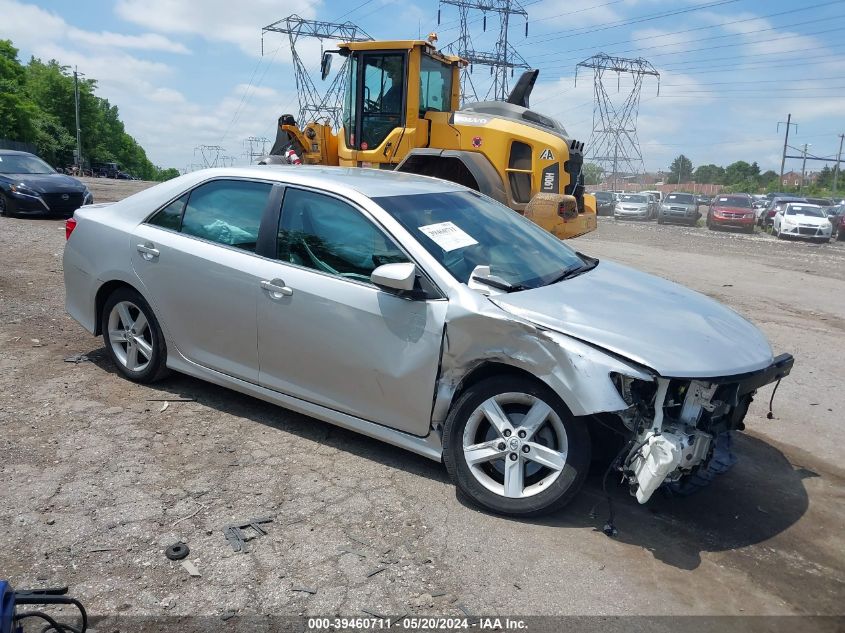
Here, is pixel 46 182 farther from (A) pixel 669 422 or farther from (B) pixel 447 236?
(A) pixel 669 422

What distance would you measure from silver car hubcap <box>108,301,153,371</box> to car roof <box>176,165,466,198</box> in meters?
1.08

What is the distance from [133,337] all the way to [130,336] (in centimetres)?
3

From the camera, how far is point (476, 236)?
4281mm

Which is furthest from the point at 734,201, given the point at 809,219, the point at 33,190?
the point at 33,190

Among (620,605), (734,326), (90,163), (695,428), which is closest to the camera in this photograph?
(620,605)

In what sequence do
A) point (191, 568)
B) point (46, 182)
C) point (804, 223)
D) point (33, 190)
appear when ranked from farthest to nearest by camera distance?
point (804, 223) → point (46, 182) → point (33, 190) → point (191, 568)

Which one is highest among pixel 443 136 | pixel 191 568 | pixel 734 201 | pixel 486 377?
pixel 443 136

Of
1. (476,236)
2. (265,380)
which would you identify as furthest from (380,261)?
(265,380)

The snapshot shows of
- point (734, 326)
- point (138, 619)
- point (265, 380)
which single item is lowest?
point (138, 619)

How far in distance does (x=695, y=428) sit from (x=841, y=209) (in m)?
31.1

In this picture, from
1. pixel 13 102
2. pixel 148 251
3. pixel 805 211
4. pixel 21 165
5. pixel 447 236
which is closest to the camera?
pixel 447 236

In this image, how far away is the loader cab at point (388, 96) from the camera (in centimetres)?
1122

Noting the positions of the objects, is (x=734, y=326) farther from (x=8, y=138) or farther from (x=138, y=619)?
(x=8, y=138)

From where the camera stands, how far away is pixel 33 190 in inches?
595
